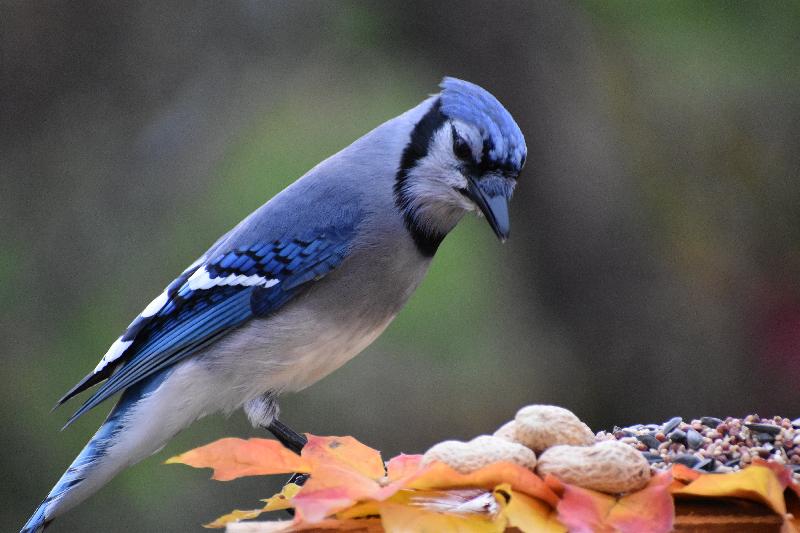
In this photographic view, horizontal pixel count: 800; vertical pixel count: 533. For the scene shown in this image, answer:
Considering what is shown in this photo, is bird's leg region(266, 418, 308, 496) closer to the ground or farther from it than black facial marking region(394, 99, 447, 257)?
closer to the ground

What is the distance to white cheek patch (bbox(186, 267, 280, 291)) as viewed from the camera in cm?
207

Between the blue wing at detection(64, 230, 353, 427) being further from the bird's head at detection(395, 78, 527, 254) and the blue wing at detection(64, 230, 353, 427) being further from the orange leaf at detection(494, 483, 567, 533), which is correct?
the orange leaf at detection(494, 483, 567, 533)

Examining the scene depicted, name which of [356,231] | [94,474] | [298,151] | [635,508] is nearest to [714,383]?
[298,151]

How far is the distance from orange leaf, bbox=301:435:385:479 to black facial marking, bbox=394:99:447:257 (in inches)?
24.9

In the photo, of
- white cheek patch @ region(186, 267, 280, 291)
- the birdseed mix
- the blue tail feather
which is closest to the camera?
the birdseed mix

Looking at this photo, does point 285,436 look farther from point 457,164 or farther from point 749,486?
point 749,486

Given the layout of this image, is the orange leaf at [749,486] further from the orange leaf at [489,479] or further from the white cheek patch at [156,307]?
the white cheek patch at [156,307]

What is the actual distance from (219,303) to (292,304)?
16 cm

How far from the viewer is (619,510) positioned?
125cm

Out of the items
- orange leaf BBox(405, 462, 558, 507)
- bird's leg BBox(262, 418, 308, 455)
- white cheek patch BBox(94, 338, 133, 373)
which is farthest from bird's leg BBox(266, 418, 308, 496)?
orange leaf BBox(405, 462, 558, 507)

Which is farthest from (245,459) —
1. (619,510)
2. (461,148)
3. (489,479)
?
(461,148)

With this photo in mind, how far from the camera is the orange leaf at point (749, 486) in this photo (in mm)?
1190

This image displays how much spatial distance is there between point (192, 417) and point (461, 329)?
1.30m

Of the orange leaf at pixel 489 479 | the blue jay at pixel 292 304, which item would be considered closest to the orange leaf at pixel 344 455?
the orange leaf at pixel 489 479
